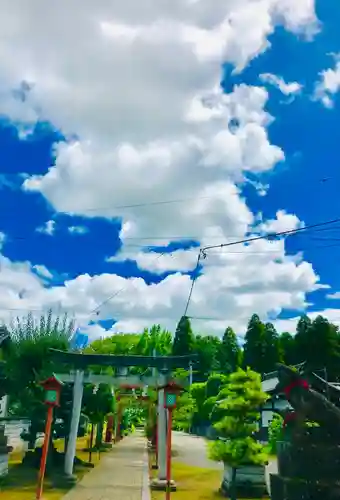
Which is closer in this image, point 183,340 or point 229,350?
point 229,350

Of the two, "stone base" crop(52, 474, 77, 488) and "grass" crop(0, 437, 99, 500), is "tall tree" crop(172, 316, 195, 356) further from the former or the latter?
"stone base" crop(52, 474, 77, 488)

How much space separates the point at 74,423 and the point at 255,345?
43147 mm

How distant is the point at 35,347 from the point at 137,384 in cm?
546

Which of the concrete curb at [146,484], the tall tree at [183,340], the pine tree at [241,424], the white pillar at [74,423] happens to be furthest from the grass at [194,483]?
the tall tree at [183,340]

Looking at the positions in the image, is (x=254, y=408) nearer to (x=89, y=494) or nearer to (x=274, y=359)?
(x=89, y=494)

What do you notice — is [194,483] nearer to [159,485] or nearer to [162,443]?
[159,485]

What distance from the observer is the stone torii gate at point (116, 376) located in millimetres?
19281

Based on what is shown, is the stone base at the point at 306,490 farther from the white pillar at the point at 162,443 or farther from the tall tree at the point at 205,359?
the tall tree at the point at 205,359

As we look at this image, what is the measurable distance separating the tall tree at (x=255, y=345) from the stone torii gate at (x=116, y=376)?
39.0m

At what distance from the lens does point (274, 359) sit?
58250mm

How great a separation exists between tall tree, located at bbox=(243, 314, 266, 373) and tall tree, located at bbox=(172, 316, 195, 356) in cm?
2029

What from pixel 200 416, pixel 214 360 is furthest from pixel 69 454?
pixel 214 360

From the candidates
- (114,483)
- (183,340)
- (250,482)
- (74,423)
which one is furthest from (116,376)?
(183,340)

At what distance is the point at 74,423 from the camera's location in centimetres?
1931
